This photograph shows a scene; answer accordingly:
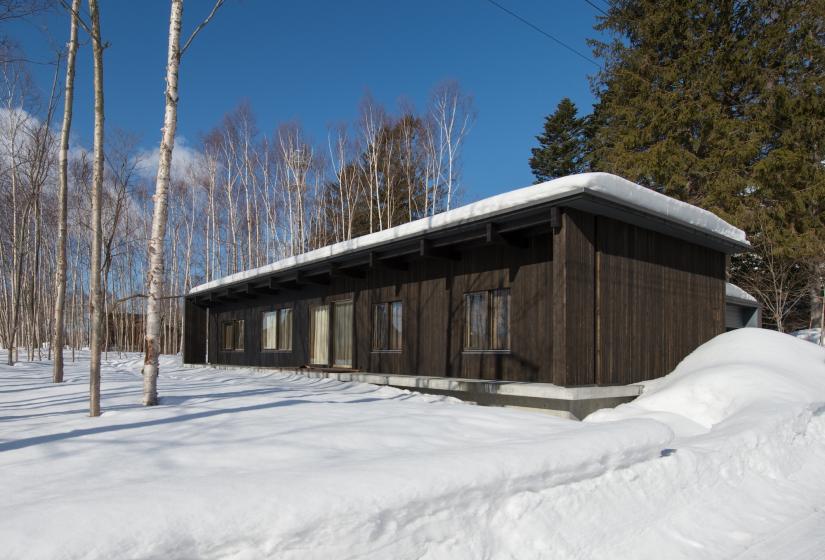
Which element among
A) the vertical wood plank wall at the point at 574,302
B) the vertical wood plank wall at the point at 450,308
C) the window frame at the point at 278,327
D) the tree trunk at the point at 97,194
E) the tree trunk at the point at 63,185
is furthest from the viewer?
the window frame at the point at 278,327

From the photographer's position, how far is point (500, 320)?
10094 millimetres

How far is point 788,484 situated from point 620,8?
21553mm

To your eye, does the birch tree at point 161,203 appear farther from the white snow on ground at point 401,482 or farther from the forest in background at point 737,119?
the forest in background at point 737,119

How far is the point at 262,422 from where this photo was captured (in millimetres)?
5855

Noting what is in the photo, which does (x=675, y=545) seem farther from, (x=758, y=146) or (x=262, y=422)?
(x=758, y=146)


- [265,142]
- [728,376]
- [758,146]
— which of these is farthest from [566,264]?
[265,142]

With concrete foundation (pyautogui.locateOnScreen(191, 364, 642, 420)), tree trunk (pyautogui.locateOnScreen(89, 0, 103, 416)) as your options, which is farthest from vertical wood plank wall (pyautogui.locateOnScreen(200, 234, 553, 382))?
tree trunk (pyautogui.locateOnScreen(89, 0, 103, 416))

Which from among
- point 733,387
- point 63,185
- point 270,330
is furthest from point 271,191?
A: point 733,387

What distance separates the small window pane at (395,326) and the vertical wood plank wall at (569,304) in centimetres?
19

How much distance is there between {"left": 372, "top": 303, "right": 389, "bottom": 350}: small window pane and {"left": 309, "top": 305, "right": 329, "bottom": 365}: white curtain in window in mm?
2205

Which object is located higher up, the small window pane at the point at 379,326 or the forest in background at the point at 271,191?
the forest in background at the point at 271,191

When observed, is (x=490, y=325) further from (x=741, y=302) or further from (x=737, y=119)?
(x=737, y=119)

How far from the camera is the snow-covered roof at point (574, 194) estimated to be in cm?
802

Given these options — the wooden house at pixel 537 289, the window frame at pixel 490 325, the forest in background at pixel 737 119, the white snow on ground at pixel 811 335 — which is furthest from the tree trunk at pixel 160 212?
the white snow on ground at pixel 811 335
